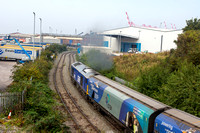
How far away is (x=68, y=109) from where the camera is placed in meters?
14.9

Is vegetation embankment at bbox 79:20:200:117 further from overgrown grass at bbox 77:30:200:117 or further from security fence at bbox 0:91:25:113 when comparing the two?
security fence at bbox 0:91:25:113

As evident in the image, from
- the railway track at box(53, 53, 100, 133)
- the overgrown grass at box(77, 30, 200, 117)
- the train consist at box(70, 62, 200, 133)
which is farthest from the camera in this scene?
the railway track at box(53, 53, 100, 133)

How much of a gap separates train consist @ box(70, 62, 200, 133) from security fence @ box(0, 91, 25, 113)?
5406mm

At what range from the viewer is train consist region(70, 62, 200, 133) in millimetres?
7332

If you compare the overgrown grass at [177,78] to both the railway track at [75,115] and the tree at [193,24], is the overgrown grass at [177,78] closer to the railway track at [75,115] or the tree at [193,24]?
the railway track at [75,115]

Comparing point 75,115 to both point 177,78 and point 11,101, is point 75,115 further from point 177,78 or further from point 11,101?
point 177,78

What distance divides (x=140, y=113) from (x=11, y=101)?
7621mm

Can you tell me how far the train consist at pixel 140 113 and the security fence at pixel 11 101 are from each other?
17.7ft

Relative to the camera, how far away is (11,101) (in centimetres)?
1066

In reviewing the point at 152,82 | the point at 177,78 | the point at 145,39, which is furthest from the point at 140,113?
the point at 145,39

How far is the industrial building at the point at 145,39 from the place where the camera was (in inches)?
1622

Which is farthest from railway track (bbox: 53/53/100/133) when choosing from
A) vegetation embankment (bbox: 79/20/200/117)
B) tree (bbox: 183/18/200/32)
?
tree (bbox: 183/18/200/32)

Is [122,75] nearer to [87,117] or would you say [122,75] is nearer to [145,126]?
[87,117]

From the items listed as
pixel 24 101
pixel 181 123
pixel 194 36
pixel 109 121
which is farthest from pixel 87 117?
pixel 194 36
